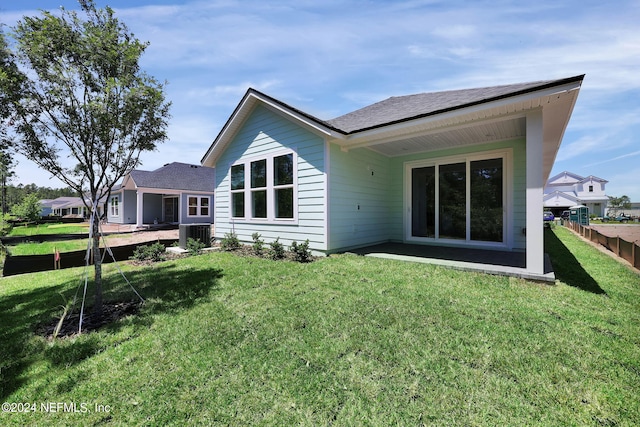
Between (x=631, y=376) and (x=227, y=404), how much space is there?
3379 millimetres

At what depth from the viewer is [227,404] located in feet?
6.88

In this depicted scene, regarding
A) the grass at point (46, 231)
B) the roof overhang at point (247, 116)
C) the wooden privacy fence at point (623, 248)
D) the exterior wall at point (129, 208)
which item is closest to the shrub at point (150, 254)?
the roof overhang at point (247, 116)

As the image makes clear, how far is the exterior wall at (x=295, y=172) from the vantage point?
6.89 m

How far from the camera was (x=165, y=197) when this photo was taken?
71.9 ft

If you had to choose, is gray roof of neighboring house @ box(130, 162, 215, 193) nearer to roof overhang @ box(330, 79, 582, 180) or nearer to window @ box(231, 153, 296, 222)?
window @ box(231, 153, 296, 222)

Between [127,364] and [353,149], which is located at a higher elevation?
[353,149]

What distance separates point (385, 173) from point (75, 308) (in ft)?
26.6

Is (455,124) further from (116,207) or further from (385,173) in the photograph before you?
(116,207)

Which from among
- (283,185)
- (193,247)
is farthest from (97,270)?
(283,185)

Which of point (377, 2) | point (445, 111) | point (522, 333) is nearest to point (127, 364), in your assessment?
point (522, 333)

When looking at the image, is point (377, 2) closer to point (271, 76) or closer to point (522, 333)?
point (271, 76)

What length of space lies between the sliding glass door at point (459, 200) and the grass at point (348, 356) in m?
2.87

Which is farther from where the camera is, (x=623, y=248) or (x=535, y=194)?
(x=623, y=248)

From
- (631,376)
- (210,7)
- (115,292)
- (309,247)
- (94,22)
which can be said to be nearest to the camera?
(631,376)
